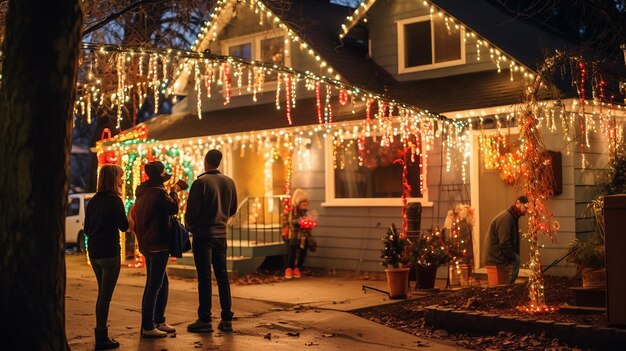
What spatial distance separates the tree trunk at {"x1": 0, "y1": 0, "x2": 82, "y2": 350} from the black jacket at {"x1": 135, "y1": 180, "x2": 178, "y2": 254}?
227cm

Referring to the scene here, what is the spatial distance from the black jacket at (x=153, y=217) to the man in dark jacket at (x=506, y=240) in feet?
18.6

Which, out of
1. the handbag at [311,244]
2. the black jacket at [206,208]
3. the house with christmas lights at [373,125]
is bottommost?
the handbag at [311,244]

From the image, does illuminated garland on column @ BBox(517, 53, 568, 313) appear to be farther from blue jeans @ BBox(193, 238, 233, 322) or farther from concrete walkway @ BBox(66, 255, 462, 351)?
blue jeans @ BBox(193, 238, 233, 322)

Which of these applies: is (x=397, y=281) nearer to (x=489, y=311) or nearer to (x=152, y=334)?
(x=489, y=311)

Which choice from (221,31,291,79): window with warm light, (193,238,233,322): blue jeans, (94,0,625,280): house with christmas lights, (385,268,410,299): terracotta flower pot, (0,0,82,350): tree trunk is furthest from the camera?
(221,31,291,79): window with warm light

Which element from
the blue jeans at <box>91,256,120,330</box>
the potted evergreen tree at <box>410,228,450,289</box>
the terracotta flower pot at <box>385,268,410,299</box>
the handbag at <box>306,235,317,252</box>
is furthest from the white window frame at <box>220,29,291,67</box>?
the blue jeans at <box>91,256,120,330</box>

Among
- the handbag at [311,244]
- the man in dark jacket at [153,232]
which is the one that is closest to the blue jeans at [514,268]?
the handbag at [311,244]

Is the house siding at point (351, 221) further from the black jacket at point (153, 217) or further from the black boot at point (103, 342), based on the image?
the black boot at point (103, 342)

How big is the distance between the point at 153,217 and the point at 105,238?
2.22ft

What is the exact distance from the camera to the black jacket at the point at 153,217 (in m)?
8.59

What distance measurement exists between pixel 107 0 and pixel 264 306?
18.9 feet

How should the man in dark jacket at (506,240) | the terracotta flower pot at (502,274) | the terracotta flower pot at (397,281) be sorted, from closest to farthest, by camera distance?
1. the terracotta flower pot at (397,281)
2. the man in dark jacket at (506,240)
3. the terracotta flower pot at (502,274)

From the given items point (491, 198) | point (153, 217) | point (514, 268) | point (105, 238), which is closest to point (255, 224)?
point (491, 198)

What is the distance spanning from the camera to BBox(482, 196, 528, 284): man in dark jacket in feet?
40.8
